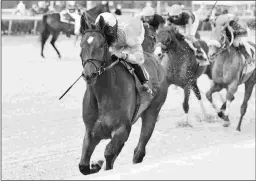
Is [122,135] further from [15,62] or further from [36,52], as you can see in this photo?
[36,52]

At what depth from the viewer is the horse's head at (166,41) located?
766cm

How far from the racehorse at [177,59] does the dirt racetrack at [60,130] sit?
0.58m

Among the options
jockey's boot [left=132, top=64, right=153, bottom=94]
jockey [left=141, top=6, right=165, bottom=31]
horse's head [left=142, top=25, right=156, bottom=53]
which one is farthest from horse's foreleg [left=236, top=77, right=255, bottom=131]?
jockey's boot [left=132, top=64, right=153, bottom=94]

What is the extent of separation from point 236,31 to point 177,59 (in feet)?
3.43

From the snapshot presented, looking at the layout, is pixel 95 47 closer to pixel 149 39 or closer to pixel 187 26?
pixel 149 39

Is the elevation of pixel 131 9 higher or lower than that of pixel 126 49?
lower

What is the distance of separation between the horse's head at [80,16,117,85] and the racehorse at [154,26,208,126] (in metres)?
3.62

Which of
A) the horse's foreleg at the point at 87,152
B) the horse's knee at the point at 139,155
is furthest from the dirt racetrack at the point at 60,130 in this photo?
the horse's knee at the point at 139,155

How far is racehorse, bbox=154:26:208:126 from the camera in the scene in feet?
25.3

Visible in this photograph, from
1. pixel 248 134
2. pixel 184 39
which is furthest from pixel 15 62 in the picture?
pixel 248 134

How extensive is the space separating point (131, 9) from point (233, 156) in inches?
930

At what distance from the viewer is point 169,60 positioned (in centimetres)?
779

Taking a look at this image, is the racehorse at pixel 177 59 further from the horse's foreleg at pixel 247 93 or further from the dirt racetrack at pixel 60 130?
the horse's foreleg at pixel 247 93

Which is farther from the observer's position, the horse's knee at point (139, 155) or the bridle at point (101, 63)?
the horse's knee at point (139, 155)
